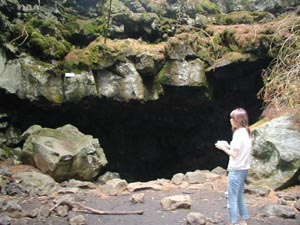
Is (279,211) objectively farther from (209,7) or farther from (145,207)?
(209,7)

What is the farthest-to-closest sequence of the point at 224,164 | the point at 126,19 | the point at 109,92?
the point at 224,164
the point at 126,19
the point at 109,92

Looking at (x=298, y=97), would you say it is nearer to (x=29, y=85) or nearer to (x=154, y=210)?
(x=154, y=210)

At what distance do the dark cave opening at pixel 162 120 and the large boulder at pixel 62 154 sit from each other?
55.6 inches

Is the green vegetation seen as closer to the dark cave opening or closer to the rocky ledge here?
the rocky ledge

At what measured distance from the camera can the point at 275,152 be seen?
7.09 metres

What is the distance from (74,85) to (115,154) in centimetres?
401

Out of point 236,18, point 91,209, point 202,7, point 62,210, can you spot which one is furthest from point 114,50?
point 62,210

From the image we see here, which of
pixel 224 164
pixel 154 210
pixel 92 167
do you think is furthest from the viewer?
pixel 224 164

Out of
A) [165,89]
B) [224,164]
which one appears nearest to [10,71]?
[165,89]

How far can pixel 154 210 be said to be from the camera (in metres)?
5.76

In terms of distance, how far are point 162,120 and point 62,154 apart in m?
5.63

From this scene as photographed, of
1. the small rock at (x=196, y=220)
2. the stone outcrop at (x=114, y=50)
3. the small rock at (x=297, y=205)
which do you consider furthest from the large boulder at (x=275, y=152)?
the stone outcrop at (x=114, y=50)

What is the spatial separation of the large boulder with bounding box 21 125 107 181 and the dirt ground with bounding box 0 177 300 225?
111 centimetres

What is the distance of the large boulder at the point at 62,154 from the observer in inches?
308
